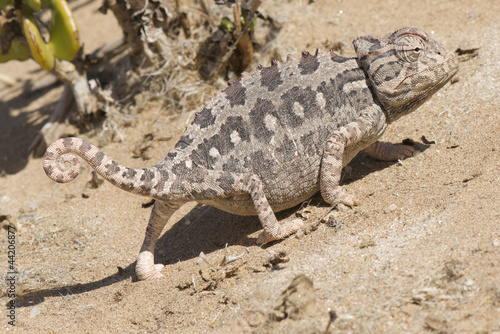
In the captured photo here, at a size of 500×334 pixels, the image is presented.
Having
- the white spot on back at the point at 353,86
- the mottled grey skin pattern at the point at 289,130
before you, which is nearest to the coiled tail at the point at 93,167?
the mottled grey skin pattern at the point at 289,130

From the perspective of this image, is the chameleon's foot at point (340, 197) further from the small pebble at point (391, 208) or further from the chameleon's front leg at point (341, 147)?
the small pebble at point (391, 208)

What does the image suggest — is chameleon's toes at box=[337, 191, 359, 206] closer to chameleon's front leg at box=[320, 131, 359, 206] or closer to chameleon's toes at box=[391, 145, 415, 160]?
chameleon's front leg at box=[320, 131, 359, 206]

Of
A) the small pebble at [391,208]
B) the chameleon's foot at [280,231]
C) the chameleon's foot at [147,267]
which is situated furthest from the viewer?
the chameleon's foot at [147,267]

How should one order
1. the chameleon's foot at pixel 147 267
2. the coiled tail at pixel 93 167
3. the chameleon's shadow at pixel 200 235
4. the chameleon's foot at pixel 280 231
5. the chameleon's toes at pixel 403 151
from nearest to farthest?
the coiled tail at pixel 93 167
the chameleon's foot at pixel 280 231
the chameleon's foot at pixel 147 267
the chameleon's shadow at pixel 200 235
the chameleon's toes at pixel 403 151

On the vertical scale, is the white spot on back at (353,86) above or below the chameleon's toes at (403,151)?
above

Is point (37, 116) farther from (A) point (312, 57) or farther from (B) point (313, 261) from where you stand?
(B) point (313, 261)

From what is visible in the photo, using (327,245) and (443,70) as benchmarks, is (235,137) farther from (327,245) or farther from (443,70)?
(443,70)

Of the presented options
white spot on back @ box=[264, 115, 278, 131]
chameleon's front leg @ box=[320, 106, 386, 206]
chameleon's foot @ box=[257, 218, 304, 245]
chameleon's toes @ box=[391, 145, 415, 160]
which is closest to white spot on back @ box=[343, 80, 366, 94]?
chameleon's front leg @ box=[320, 106, 386, 206]
